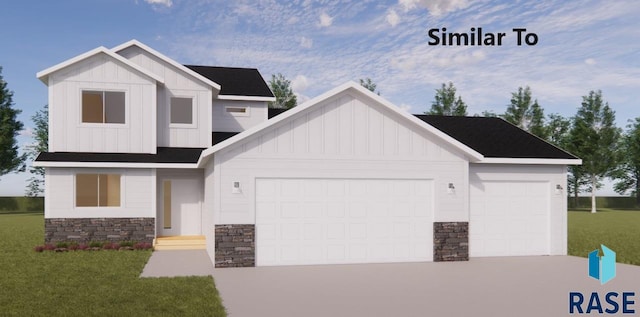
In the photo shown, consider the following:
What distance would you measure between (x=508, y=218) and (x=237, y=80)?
12.8m

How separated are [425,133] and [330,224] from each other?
3.57m

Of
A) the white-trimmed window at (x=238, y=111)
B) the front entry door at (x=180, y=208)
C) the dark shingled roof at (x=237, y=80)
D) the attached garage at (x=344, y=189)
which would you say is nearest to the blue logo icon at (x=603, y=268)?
the attached garage at (x=344, y=189)

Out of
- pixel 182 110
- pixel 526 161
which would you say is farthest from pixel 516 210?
pixel 182 110

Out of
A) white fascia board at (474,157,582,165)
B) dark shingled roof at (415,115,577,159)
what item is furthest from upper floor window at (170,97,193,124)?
white fascia board at (474,157,582,165)

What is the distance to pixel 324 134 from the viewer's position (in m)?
14.0

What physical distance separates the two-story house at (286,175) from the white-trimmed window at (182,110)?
0.05 m

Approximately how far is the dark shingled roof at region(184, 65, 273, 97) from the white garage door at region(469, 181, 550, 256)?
9.90 meters

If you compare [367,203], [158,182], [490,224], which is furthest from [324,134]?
[158,182]

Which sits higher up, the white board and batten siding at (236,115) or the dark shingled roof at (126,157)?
the white board and batten siding at (236,115)

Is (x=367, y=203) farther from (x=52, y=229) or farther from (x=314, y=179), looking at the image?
(x=52, y=229)

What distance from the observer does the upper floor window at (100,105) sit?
59.8ft

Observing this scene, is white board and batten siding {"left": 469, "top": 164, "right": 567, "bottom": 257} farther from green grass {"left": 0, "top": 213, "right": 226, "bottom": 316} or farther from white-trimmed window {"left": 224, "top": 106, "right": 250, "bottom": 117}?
white-trimmed window {"left": 224, "top": 106, "right": 250, "bottom": 117}

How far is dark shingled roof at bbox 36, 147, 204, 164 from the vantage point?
17156mm

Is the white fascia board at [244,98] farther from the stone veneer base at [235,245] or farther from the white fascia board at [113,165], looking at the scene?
the stone veneer base at [235,245]
